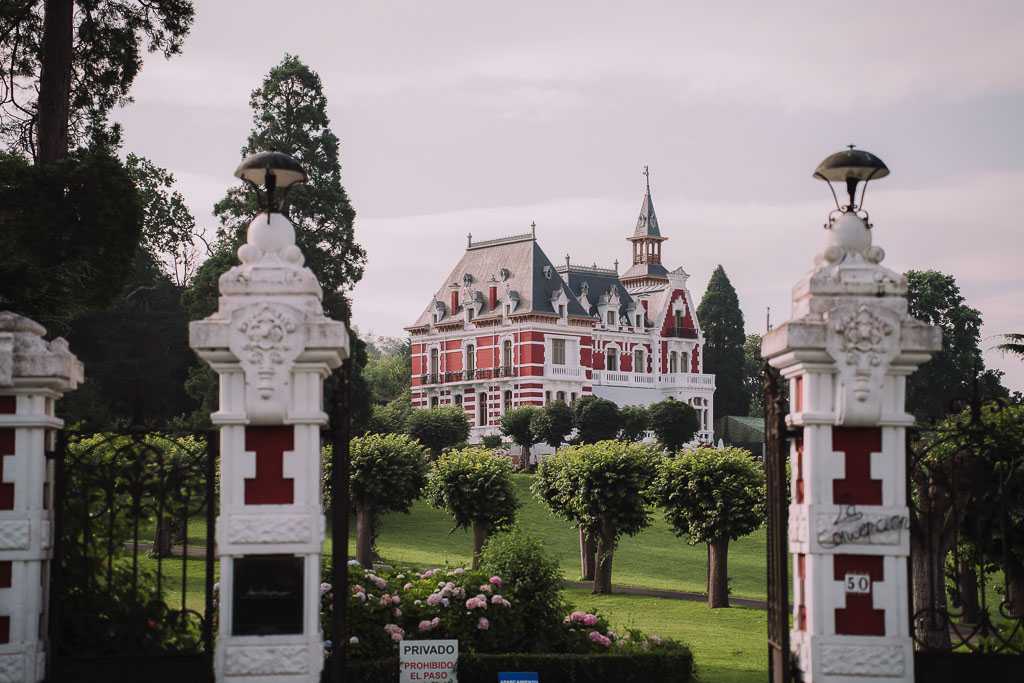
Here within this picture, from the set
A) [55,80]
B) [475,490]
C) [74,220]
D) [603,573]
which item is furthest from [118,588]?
[475,490]

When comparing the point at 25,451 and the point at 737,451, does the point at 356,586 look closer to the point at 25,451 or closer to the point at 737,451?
the point at 25,451

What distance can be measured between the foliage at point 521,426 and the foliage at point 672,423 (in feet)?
20.1

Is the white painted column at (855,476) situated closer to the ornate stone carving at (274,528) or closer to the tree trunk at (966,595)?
the ornate stone carving at (274,528)

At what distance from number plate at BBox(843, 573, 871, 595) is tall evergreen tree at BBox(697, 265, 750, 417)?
226 feet

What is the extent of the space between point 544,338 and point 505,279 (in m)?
4.44

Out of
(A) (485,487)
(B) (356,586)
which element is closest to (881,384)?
(B) (356,586)

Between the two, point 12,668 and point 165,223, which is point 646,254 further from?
point 12,668

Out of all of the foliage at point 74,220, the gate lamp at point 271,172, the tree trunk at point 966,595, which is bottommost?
the tree trunk at point 966,595

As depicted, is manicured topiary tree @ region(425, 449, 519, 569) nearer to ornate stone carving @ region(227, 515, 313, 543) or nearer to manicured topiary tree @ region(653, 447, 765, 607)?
manicured topiary tree @ region(653, 447, 765, 607)

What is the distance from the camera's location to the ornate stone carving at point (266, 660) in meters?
7.55

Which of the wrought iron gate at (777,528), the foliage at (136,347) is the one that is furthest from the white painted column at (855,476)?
the foliage at (136,347)

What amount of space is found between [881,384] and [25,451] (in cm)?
590

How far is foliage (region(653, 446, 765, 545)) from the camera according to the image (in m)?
26.1

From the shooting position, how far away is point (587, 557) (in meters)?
31.3
